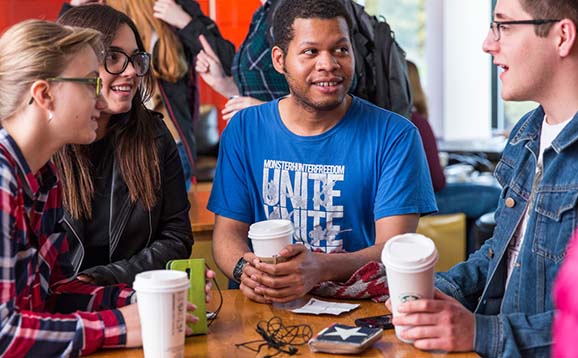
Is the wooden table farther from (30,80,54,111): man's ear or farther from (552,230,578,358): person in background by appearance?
(552,230,578,358): person in background

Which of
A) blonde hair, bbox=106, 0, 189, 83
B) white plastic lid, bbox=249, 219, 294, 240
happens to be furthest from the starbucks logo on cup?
blonde hair, bbox=106, 0, 189, 83

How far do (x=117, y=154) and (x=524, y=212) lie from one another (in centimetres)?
114

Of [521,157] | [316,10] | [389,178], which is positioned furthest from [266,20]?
[521,157]

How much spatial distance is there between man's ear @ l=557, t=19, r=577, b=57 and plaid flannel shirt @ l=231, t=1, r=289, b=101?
1.52m

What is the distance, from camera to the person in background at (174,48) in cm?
386

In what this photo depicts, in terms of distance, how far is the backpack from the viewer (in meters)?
3.29

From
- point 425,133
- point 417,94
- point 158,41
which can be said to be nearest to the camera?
point 158,41

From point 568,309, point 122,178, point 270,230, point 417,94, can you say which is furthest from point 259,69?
point 568,309

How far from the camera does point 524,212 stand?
207 centimetres

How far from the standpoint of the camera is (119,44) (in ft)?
8.42

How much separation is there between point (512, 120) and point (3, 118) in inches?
259

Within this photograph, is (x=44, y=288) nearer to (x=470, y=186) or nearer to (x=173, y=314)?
(x=173, y=314)

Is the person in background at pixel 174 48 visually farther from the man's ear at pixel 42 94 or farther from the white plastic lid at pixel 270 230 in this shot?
the man's ear at pixel 42 94

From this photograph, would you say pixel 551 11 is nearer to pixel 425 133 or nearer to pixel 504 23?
pixel 504 23
